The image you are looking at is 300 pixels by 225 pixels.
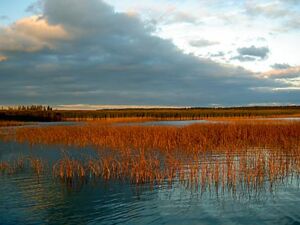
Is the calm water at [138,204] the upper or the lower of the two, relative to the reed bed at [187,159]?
lower

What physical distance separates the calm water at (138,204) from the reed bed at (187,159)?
51 centimetres

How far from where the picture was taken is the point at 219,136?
20.8m

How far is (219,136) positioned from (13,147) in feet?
36.7

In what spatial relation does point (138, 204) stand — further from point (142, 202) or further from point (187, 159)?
point (187, 159)

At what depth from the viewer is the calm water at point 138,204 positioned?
7.43 metres

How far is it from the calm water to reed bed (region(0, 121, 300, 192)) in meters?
0.51

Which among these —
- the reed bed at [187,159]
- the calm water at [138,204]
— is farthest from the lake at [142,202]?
the reed bed at [187,159]

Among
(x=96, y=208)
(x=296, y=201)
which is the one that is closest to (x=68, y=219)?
(x=96, y=208)

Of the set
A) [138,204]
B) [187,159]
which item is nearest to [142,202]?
[138,204]

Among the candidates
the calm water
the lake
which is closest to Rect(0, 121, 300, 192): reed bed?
the lake

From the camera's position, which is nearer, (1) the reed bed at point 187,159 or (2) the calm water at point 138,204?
(2) the calm water at point 138,204

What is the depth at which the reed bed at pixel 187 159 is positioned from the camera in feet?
34.8

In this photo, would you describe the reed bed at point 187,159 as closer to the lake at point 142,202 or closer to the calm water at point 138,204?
the lake at point 142,202

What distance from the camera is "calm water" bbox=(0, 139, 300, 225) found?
7434 mm
